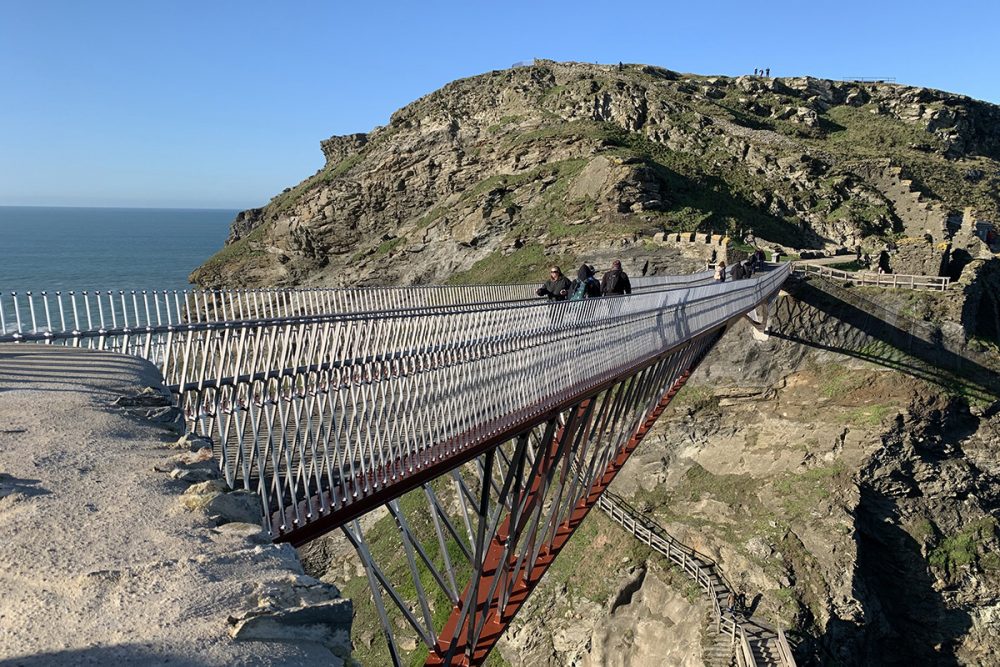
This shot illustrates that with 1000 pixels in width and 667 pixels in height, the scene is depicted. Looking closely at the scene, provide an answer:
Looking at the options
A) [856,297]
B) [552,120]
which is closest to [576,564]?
[856,297]

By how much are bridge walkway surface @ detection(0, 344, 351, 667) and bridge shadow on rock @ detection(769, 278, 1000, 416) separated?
75.7 ft

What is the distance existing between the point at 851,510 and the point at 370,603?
14.3 meters

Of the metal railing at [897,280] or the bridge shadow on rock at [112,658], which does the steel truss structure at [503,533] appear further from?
the metal railing at [897,280]

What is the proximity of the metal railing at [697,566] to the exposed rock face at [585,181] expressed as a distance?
11531 millimetres

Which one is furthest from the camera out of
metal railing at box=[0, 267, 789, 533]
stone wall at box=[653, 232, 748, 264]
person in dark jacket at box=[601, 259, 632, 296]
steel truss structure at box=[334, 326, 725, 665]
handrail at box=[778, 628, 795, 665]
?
stone wall at box=[653, 232, 748, 264]

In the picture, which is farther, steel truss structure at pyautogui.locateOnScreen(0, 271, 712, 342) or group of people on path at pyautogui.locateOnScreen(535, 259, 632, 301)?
group of people on path at pyautogui.locateOnScreen(535, 259, 632, 301)

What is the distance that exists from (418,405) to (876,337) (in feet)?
71.3

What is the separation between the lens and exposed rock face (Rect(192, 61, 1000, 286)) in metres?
34.8

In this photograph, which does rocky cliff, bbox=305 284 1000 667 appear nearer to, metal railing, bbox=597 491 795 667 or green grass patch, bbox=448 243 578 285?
metal railing, bbox=597 491 795 667

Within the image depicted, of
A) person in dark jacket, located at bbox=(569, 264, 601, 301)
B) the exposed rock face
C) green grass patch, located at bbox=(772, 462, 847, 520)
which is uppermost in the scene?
the exposed rock face

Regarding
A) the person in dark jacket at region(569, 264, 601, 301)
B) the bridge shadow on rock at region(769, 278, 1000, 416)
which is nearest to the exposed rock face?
the bridge shadow on rock at region(769, 278, 1000, 416)

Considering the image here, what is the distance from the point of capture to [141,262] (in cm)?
10994

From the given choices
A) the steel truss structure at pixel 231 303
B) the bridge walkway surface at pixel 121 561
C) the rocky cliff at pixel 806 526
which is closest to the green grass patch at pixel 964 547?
the rocky cliff at pixel 806 526

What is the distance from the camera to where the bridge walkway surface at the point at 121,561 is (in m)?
3.04
